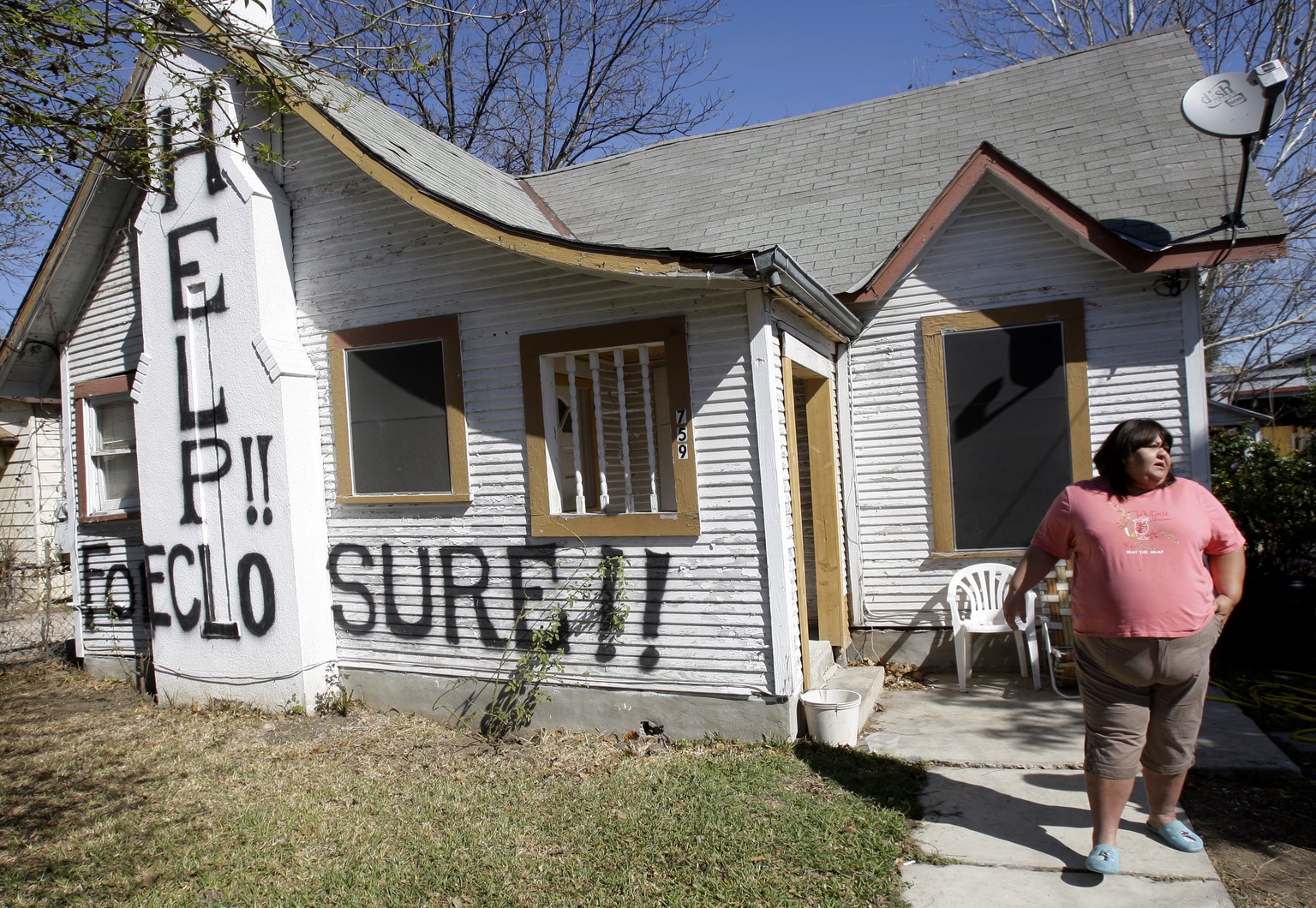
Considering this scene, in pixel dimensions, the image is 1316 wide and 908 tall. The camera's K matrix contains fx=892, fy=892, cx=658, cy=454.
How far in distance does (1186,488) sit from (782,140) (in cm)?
752

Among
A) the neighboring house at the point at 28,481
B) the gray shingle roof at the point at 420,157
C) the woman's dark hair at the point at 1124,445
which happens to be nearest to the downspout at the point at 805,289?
the gray shingle roof at the point at 420,157

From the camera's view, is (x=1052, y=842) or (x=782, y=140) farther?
(x=782, y=140)

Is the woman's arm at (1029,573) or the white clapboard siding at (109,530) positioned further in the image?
the white clapboard siding at (109,530)

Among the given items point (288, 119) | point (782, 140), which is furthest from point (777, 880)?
point (782, 140)

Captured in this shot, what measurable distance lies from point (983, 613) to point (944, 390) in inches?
73.4

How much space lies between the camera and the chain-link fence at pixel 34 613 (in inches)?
381

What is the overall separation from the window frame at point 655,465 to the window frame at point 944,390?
2.58 m

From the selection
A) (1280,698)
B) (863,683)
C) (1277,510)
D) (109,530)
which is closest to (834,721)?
(863,683)

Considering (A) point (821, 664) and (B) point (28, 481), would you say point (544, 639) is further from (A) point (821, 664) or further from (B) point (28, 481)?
(B) point (28, 481)

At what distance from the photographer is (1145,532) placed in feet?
12.4

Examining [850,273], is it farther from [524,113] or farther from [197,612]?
[524,113]

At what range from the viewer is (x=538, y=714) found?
6.42 m

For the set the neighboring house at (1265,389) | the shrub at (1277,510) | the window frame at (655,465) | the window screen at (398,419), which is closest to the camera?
the window frame at (655,465)

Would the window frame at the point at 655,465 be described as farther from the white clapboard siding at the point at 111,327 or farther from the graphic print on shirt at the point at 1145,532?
the white clapboard siding at the point at 111,327
